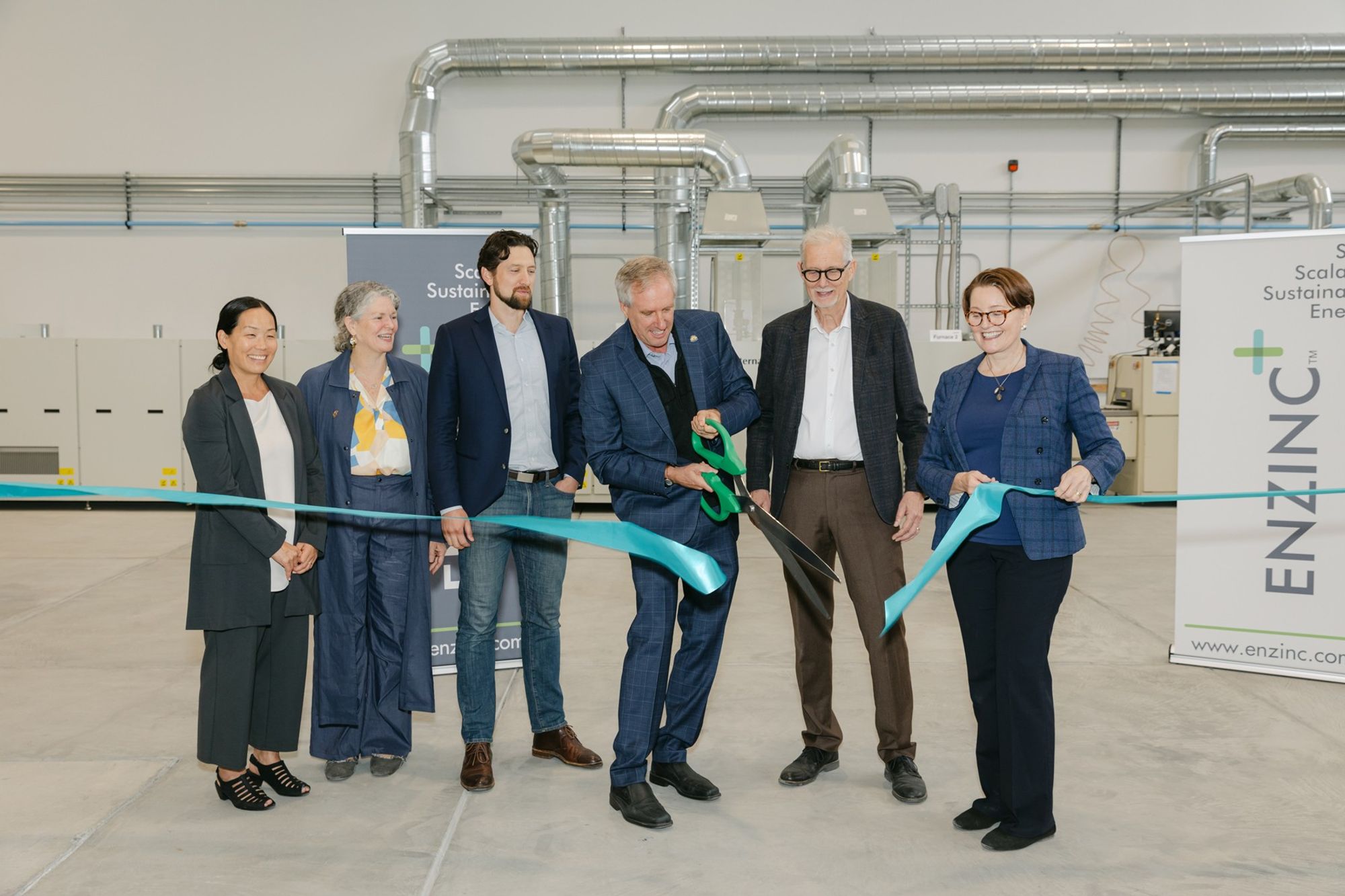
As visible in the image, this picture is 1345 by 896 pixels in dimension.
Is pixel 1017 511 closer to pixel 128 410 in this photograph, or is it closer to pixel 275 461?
pixel 275 461

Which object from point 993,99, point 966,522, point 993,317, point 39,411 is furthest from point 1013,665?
point 39,411

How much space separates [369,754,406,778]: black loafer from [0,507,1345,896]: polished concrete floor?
0.04 m

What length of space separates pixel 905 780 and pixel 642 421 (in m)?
1.22

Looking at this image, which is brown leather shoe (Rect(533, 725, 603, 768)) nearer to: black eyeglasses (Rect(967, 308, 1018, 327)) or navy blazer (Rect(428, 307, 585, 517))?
navy blazer (Rect(428, 307, 585, 517))

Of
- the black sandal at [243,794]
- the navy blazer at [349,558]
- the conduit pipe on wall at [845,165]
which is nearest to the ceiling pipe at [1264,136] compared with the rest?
the conduit pipe on wall at [845,165]

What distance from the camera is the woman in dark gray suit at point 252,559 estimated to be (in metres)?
2.69

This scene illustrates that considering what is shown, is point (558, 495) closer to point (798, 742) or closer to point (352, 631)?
point (352, 631)

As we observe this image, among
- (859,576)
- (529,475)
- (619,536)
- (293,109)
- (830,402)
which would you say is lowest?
(859,576)

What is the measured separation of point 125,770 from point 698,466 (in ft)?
6.44

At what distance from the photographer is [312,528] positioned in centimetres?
288

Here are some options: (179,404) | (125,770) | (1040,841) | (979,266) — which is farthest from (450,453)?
(979,266)

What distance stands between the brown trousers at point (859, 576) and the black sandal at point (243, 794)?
1515mm

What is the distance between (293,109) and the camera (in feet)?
31.3

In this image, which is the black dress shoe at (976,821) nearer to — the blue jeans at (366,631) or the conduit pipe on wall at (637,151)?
the blue jeans at (366,631)
